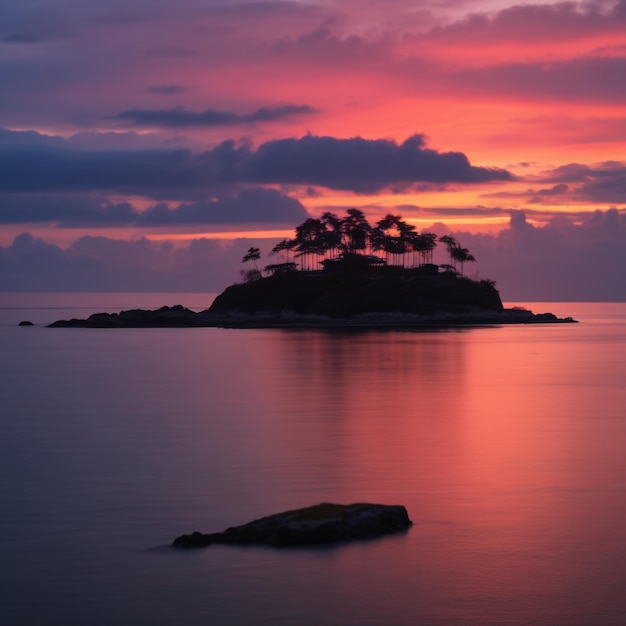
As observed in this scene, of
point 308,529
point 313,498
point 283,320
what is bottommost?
point 313,498

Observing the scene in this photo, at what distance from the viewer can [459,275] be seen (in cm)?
19038

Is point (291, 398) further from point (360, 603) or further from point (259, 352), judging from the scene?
point (259, 352)

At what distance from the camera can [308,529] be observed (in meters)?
18.3

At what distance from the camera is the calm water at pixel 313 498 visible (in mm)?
15516

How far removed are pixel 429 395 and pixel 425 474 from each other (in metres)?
23.6

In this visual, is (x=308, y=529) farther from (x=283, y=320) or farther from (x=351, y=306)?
(x=283, y=320)

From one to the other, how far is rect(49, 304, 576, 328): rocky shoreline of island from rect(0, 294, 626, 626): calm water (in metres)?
108

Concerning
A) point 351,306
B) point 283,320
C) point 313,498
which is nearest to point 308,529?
point 313,498

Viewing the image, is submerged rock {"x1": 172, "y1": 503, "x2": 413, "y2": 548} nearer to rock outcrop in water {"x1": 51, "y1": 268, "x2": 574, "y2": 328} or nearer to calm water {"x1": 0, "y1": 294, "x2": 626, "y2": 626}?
calm water {"x1": 0, "y1": 294, "x2": 626, "y2": 626}

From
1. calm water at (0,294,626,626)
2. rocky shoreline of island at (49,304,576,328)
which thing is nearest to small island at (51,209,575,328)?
rocky shoreline of island at (49,304,576,328)

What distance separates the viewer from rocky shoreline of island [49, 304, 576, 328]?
6407 inches

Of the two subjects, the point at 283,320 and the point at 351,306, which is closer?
the point at 351,306

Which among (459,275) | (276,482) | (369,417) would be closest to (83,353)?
(369,417)

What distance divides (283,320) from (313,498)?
150 m
